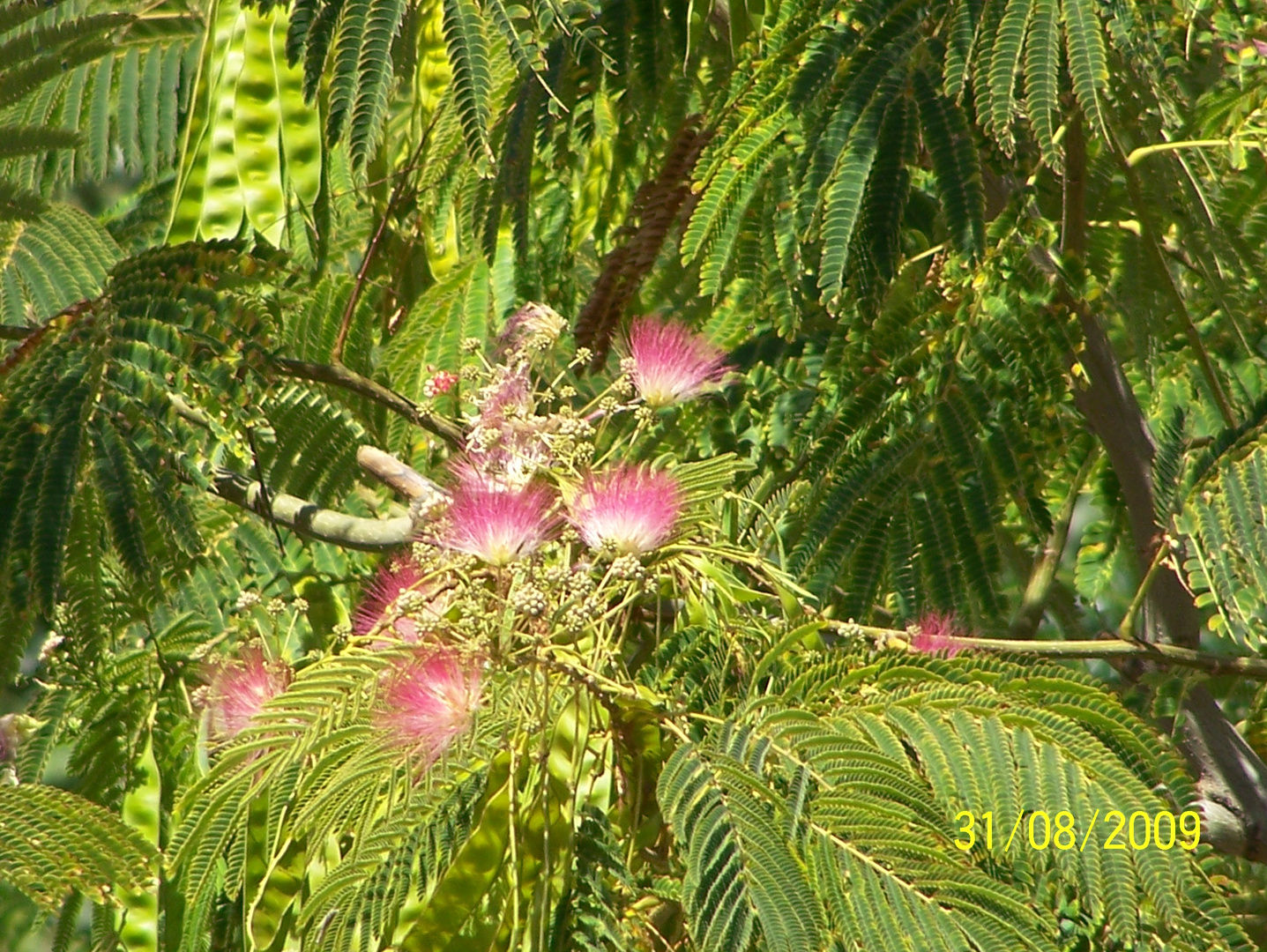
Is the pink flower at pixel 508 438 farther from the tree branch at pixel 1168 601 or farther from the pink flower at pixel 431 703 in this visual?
the tree branch at pixel 1168 601

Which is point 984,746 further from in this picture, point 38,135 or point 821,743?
point 38,135

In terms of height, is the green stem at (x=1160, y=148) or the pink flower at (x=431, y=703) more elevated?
the green stem at (x=1160, y=148)

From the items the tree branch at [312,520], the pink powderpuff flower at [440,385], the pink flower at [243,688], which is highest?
the pink powderpuff flower at [440,385]

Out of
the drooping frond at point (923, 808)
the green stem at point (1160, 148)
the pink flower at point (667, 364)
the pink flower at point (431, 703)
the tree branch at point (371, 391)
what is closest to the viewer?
the drooping frond at point (923, 808)

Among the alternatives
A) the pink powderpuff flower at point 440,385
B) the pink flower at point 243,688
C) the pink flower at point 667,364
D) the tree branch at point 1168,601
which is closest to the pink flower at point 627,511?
the pink flower at point 667,364

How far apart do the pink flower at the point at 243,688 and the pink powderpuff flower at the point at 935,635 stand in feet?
2.78

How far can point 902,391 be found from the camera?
233cm

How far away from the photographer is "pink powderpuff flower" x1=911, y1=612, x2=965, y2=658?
77.0 inches

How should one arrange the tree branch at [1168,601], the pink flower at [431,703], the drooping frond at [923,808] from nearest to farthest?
1. the drooping frond at [923,808]
2. the pink flower at [431,703]
3. the tree branch at [1168,601]

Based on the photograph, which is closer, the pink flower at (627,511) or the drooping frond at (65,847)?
the pink flower at (627,511)

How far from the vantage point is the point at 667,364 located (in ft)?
7.37

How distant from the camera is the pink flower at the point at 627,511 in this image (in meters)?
1.85

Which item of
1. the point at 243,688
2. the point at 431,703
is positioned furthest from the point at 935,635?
the point at 243,688

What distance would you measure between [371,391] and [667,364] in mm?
618
